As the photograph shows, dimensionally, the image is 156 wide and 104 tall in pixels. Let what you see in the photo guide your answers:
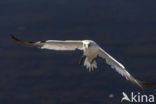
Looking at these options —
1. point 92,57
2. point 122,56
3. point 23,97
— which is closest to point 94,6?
point 122,56

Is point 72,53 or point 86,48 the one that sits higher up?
point 86,48

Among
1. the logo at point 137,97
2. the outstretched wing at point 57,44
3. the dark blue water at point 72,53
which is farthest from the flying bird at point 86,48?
the dark blue water at point 72,53

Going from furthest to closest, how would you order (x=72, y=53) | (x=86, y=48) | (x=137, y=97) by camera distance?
(x=72, y=53) < (x=137, y=97) < (x=86, y=48)

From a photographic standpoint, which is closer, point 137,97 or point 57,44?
point 57,44

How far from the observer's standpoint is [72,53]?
110m

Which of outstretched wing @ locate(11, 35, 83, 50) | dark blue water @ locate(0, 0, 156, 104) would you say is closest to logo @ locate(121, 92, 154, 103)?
dark blue water @ locate(0, 0, 156, 104)

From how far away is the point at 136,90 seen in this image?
106 m

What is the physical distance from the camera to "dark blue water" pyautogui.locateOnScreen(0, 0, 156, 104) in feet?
357

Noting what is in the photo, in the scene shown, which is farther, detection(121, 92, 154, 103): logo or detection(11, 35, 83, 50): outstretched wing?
detection(121, 92, 154, 103): logo

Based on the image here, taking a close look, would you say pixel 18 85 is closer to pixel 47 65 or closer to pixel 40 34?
pixel 47 65

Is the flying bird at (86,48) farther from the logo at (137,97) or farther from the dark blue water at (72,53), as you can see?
the dark blue water at (72,53)

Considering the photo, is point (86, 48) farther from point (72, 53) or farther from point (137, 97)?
point (72, 53)

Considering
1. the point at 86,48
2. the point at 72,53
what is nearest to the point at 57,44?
the point at 86,48

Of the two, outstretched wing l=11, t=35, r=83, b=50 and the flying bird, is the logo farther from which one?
outstretched wing l=11, t=35, r=83, b=50
